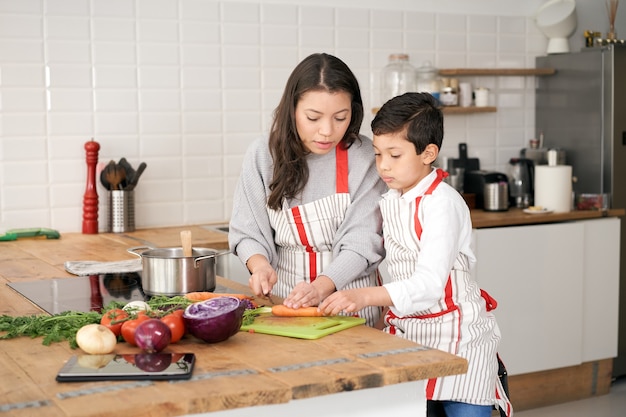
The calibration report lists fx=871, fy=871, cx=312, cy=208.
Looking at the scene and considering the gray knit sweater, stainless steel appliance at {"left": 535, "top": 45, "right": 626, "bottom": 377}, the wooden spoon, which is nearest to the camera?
the wooden spoon

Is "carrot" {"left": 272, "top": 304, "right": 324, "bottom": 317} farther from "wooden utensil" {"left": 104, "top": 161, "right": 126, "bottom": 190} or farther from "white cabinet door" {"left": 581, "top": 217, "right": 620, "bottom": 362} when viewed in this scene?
"white cabinet door" {"left": 581, "top": 217, "right": 620, "bottom": 362}

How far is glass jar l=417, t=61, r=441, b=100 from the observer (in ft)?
15.0

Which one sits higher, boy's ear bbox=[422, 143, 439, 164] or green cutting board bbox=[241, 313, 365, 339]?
boy's ear bbox=[422, 143, 439, 164]

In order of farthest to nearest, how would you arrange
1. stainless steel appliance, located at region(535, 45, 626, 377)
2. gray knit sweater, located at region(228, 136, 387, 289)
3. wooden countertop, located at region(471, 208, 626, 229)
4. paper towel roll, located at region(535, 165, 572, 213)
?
stainless steel appliance, located at region(535, 45, 626, 377)
paper towel roll, located at region(535, 165, 572, 213)
wooden countertop, located at region(471, 208, 626, 229)
gray knit sweater, located at region(228, 136, 387, 289)

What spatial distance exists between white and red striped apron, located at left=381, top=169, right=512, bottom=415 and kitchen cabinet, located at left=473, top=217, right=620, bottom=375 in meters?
1.92

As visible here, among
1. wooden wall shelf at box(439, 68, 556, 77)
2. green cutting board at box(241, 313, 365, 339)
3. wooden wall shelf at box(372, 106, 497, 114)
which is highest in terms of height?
wooden wall shelf at box(439, 68, 556, 77)

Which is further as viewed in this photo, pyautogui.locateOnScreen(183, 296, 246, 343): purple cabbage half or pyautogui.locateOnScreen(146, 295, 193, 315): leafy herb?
pyautogui.locateOnScreen(146, 295, 193, 315): leafy herb

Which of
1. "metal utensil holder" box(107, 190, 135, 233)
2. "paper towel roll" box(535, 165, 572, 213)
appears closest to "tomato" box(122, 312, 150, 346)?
"metal utensil holder" box(107, 190, 135, 233)

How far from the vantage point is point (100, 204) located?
395 centimetres

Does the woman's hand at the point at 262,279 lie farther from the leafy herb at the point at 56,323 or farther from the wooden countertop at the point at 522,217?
the wooden countertop at the point at 522,217

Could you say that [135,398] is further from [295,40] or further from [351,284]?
[295,40]

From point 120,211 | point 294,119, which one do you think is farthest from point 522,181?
point 294,119

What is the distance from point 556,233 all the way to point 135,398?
126 inches

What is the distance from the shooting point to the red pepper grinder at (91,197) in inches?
150
